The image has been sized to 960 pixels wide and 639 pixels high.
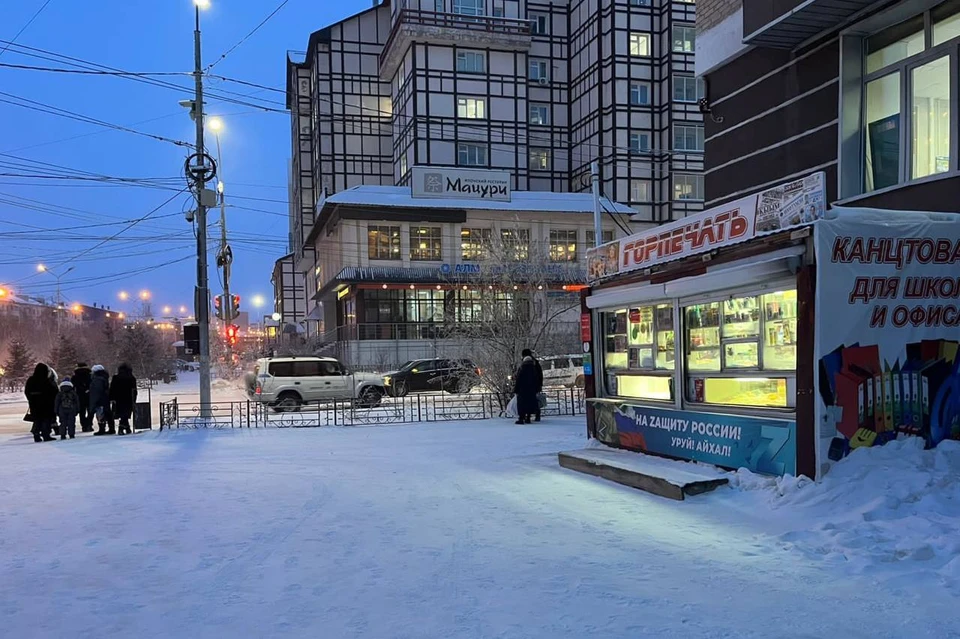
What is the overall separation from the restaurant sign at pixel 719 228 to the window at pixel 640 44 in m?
39.2

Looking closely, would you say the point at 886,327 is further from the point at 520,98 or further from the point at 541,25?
the point at 541,25

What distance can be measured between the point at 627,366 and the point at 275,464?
5510mm

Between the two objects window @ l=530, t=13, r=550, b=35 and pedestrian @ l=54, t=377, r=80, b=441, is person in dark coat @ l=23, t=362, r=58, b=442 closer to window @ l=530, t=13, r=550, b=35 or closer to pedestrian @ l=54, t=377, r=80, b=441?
pedestrian @ l=54, t=377, r=80, b=441

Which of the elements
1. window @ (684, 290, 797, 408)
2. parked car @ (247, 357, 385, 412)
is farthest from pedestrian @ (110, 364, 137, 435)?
window @ (684, 290, 797, 408)

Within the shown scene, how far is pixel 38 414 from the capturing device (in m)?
13.7

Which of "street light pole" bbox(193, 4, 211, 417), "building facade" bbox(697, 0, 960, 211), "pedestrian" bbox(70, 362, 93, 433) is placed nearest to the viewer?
"building facade" bbox(697, 0, 960, 211)

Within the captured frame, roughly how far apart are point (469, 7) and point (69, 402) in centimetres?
3859

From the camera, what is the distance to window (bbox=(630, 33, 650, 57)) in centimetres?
4484

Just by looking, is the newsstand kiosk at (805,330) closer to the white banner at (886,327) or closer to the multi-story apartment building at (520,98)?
the white banner at (886,327)

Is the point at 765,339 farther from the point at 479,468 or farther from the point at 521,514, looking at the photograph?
the point at 479,468

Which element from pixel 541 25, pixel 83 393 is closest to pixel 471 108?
pixel 541 25

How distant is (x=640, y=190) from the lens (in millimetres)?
45688

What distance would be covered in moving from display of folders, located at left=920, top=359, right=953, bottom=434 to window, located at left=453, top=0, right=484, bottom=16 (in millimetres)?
42848

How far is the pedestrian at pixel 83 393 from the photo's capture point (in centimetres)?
1535
